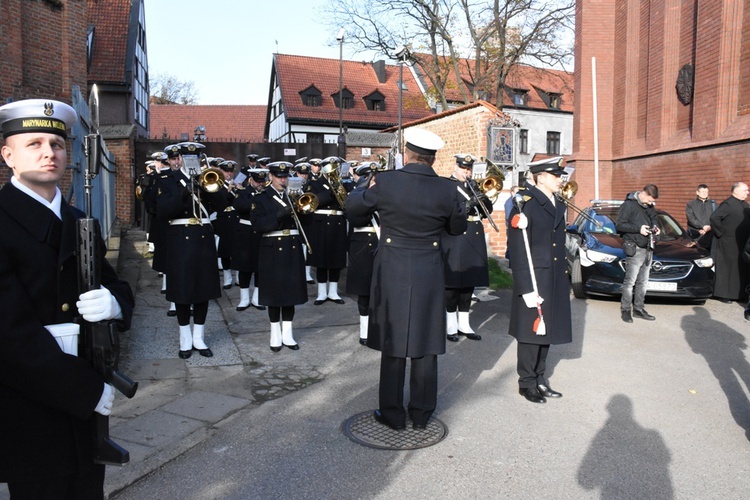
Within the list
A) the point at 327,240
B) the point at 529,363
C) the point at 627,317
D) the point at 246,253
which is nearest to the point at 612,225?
the point at 627,317

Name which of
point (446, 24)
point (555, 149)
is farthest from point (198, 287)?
point (555, 149)

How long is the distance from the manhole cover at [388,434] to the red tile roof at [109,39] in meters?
31.2

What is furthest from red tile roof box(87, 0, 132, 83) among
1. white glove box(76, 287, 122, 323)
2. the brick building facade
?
white glove box(76, 287, 122, 323)

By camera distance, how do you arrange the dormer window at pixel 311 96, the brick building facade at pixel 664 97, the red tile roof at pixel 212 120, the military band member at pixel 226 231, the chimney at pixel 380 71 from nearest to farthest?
the military band member at pixel 226 231 → the brick building facade at pixel 664 97 → the dormer window at pixel 311 96 → the chimney at pixel 380 71 → the red tile roof at pixel 212 120

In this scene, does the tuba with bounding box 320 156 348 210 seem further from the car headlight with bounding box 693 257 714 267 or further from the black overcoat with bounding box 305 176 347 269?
the car headlight with bounding box 693 257 714 267

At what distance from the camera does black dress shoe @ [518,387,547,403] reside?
18.2ft

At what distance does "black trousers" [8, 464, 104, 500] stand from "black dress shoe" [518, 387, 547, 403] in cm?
385

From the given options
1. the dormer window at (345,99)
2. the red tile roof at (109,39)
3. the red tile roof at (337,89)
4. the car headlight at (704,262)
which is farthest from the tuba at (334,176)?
the dormer window at (345,99)

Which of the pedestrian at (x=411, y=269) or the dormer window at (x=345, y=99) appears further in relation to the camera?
the dormer window at (x=345, y=99)

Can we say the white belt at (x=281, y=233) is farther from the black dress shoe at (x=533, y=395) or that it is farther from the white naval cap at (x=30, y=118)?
the white naval cap at (x=30, y=118)

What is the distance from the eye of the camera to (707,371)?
6.68 m

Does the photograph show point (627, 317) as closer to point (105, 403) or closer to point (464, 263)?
point (464, 263)

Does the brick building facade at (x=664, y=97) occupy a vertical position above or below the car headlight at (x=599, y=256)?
above

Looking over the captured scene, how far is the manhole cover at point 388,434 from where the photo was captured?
15.1 feet
